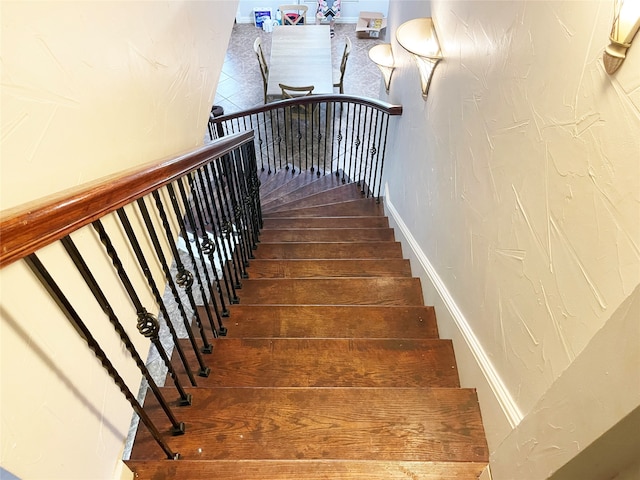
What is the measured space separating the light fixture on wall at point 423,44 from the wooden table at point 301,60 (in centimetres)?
314

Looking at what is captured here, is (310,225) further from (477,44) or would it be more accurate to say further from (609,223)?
(609,223)

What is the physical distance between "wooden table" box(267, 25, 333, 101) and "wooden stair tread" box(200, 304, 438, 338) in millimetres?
3962

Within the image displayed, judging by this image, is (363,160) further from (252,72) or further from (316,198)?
(252,72)

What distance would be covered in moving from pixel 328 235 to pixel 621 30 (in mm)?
2324

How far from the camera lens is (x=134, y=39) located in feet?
3.99

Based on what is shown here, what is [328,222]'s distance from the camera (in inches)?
130

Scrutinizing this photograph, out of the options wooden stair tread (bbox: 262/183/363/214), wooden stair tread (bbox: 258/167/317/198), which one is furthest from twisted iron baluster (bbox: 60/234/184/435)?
wooden stair tread (bbox: 258/167/317/198)

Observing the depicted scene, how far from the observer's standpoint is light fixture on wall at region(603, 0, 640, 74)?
2.29 ft

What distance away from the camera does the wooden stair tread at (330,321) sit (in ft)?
6.00

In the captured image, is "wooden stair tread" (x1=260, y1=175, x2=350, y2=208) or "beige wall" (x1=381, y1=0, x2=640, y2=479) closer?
"beige wall" (x1=381, y1=0, x2=640, y2=479)

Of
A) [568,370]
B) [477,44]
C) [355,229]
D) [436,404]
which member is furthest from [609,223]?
[355,229]

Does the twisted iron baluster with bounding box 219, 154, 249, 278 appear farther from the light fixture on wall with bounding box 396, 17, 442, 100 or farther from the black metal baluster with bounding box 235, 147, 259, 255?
the light fixture on wall with bounding box 396, 17, 442, 100

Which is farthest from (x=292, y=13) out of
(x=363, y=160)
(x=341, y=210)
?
(x=341, y=210)

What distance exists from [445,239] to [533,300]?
0.80 m
